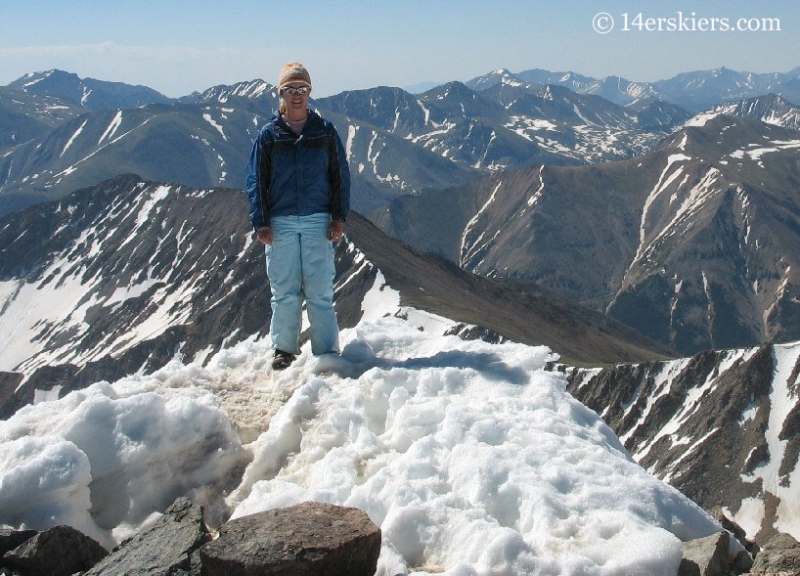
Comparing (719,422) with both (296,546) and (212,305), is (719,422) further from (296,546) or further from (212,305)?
(296,546)

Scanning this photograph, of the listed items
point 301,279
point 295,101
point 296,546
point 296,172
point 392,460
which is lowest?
point 392,460

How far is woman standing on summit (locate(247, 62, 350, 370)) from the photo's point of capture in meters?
15.5

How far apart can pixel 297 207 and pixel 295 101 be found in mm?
2143

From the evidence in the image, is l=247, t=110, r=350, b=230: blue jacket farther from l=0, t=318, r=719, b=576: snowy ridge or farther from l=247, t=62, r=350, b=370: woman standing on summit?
l=0, t=318, r=719, b=576: snowy ridge

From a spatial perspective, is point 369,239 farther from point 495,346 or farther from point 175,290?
point 495,346

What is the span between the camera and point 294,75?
584 inches

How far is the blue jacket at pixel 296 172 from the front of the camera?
15508 mm

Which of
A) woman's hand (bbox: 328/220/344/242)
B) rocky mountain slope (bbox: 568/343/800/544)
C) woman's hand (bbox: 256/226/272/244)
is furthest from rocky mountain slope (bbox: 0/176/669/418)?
woman's hand (bbox: 256/226/272/244)

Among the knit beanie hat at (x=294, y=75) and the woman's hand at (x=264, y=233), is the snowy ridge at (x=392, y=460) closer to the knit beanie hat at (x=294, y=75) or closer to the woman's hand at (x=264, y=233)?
the woman's hand at (x=264, y=233)

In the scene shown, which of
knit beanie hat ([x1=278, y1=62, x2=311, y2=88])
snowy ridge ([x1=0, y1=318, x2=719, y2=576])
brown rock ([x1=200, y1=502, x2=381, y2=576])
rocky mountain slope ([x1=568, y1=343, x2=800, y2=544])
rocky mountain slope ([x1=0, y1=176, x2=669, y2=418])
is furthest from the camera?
rocky mountain slope ([x1=0, y1=176, x2=669, y2=418])

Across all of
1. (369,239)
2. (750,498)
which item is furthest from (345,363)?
(369,239)

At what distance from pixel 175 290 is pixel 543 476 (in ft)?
546

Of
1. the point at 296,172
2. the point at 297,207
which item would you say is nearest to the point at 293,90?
the point at 296,172

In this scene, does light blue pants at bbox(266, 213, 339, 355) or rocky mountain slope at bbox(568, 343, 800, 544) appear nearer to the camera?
light blue pants at bbox(266, 213, 339, 355)
